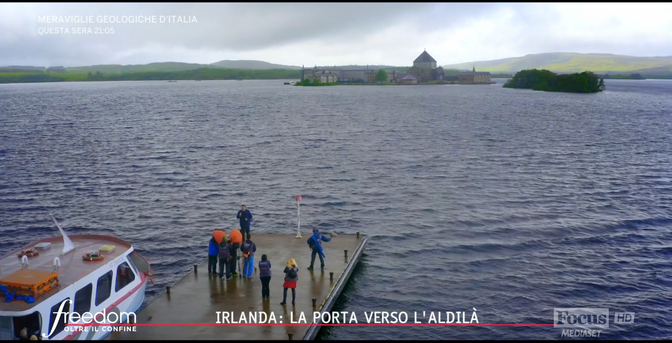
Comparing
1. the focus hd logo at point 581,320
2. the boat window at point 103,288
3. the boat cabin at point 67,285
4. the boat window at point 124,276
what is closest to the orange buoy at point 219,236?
the boat cabin at point 67,285

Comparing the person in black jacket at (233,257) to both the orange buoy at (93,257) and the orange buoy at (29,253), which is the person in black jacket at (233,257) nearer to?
the orange buoy at (93,257)

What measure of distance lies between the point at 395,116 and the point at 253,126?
30.6 m

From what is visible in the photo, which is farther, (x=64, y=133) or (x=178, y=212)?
(x=64, y=133)

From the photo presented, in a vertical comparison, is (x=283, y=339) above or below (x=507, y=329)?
above

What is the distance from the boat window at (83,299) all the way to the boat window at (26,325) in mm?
1317

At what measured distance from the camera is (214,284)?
19.7 m

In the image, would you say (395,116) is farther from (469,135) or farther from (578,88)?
(578,88)

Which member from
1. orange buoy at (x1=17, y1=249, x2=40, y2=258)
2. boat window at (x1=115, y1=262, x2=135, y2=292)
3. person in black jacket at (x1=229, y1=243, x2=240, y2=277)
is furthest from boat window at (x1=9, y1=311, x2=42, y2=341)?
person in black jacket at (x1=229, y1=243, x2=240, y2=277)

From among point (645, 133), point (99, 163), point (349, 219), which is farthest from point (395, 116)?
point (349, 219)

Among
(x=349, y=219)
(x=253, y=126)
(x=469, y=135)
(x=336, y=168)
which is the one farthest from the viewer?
(x=253, y=126)

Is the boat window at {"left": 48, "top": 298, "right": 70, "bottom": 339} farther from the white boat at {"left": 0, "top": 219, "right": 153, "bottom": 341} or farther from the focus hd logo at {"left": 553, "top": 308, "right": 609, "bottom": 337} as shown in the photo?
the focus hd logo at {"left": 553, "top": 308, "right": 609, "bottom": 337}

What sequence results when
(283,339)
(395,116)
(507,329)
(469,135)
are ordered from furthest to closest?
(395,116), (469,135), (507,329), (283,339)

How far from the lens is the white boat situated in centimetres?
1423

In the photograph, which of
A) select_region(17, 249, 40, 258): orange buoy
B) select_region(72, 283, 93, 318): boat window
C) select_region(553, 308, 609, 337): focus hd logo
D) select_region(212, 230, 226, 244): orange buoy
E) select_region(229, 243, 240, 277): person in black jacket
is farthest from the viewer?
select_region(229, 243, 240, 277): person in black jacket
